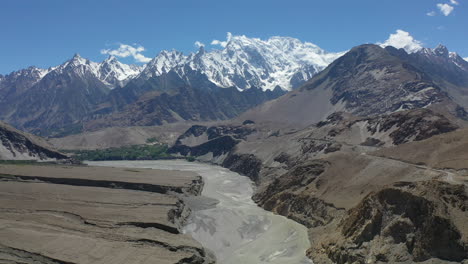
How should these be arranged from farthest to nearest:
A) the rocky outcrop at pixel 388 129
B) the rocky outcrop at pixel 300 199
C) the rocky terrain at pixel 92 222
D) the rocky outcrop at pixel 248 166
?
the rocky outcrop at pixel 248 166 → the rocky outcrop at pixel 388 129 → the rocky outcrop at pixel 300 199 → the rocky terrain at pixel 92 222

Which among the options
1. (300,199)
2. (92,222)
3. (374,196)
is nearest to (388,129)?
(300,199)

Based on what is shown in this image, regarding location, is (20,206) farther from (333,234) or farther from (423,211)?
(423,211)

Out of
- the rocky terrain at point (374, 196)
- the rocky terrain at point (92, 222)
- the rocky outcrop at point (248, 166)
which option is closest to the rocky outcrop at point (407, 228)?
the rocky terrain at point (374, 196)

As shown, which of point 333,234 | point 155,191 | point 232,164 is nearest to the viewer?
point 333,234

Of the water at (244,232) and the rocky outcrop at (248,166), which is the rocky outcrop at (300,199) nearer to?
the water at (244,232)

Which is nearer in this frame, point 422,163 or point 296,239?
point 296,239

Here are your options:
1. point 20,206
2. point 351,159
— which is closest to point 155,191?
point 20,206
